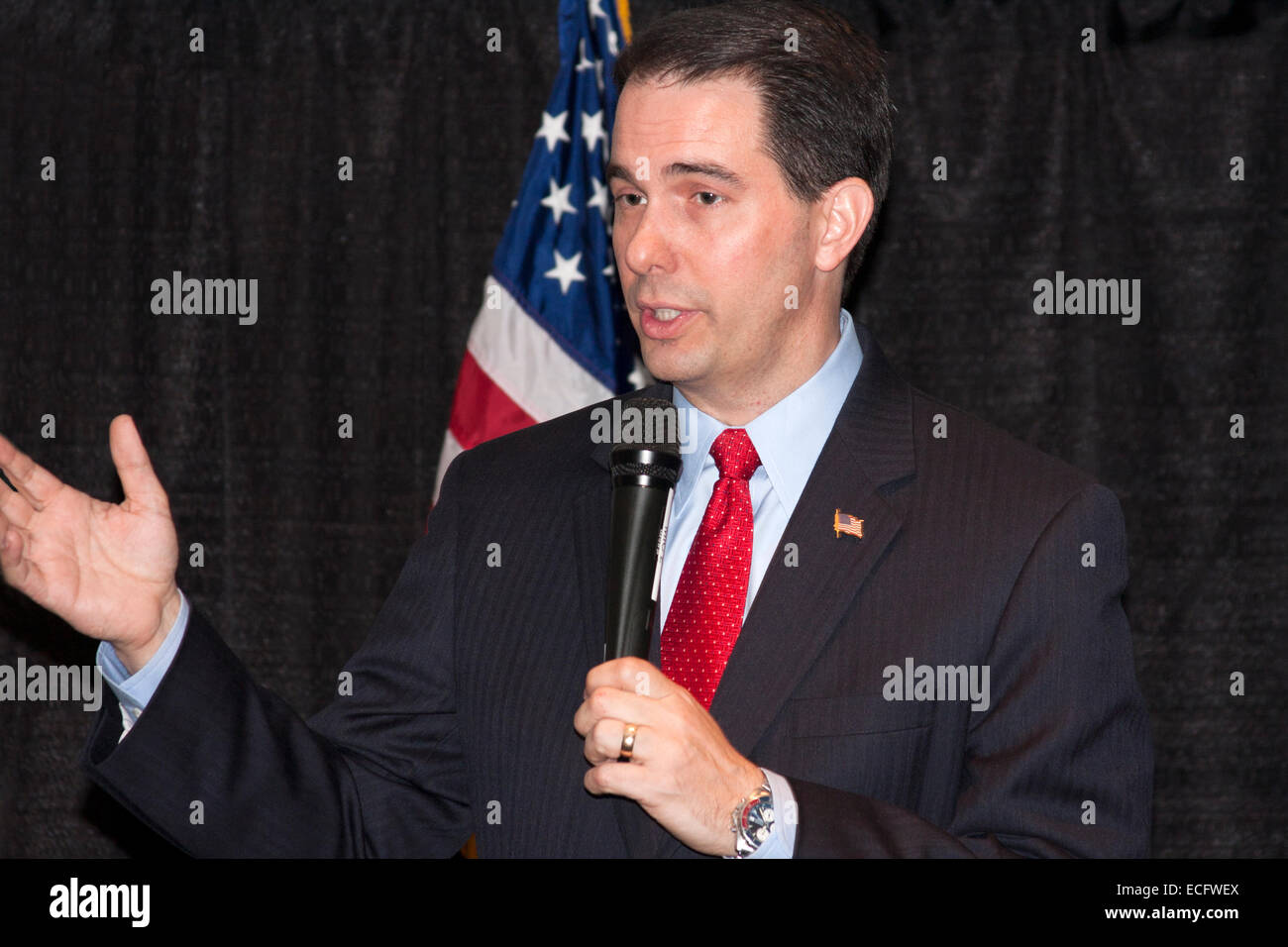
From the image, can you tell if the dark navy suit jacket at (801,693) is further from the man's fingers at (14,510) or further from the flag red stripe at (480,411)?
the flag red stripe at (480,411)

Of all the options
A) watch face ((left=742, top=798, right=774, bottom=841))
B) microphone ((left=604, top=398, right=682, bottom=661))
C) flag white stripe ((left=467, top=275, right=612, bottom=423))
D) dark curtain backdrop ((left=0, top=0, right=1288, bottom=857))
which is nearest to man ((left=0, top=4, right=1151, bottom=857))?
watch face ((left=742, top=798, right=774, bottom=841))

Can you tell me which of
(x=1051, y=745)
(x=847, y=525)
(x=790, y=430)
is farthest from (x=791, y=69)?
(x=1051, y=745)

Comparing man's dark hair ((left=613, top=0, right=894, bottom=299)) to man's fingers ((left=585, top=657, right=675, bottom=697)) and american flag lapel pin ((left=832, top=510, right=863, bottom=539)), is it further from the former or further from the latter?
man's fingers ((left=585, top=657, right=675, bottom=697))

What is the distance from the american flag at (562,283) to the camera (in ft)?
12.5

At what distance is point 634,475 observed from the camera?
1.68m

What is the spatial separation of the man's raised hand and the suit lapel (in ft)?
2.00

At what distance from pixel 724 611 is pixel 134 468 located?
809mm

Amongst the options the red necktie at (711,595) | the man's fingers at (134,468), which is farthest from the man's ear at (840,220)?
the man's fingers at (134,468)

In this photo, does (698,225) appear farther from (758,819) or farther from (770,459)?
(758,819)

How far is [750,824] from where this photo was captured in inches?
61.2
